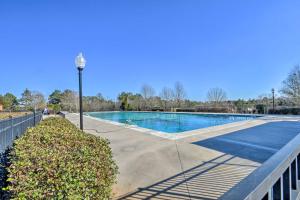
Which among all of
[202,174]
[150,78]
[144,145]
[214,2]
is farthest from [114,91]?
[202,174]

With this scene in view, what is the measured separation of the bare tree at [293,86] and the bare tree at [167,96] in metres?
18.2

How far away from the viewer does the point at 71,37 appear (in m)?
19.7

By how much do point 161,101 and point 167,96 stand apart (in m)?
1.66

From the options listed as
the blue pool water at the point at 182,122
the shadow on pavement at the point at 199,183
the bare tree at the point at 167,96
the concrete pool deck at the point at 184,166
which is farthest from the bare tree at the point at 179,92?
the shadow on pavement at the point at 199,183

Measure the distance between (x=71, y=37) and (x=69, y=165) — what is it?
19.7 meters

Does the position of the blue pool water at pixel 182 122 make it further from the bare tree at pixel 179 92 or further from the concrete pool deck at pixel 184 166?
the bare tree at pixel 179 92

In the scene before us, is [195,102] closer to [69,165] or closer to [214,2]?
[214,2]

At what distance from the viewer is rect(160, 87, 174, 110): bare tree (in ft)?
133

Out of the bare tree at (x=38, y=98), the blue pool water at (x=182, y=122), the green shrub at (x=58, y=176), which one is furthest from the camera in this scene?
the bare tree at (x=38, y=98)

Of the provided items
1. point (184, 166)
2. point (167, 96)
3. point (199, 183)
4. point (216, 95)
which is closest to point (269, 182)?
point (199, 183)

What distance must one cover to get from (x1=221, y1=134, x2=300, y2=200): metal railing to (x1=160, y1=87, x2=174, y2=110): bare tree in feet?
126

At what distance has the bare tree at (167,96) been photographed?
4059 centimetres

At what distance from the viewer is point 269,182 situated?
38.4 inches

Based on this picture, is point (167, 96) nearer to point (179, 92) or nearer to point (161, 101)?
point (161, 101)
